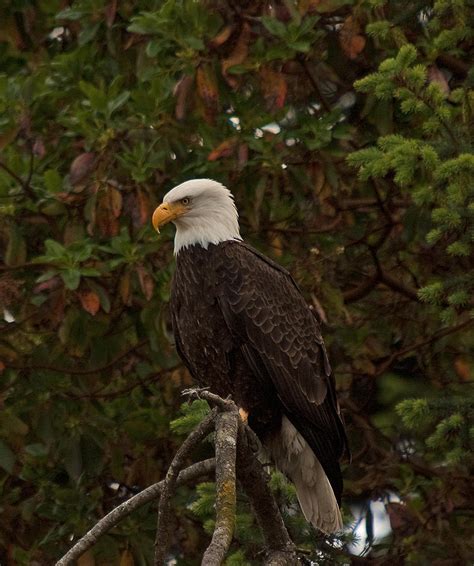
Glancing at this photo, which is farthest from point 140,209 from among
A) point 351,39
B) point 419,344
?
point 419,344

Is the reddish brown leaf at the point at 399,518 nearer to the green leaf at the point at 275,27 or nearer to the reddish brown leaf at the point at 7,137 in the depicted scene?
the green leaf at the point at 275,27

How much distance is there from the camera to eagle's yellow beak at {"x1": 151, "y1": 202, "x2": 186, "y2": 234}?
4891 mm

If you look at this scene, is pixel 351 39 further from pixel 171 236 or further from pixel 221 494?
pixel 221 494

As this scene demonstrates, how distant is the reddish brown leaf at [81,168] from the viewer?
520 cm

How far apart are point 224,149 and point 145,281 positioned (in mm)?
613

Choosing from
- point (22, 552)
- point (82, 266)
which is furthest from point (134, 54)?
point (22, 552)

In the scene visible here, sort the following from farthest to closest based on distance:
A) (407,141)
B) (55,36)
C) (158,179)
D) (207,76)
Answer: (55,36)
(158,179)
(207,76)
(407,141)

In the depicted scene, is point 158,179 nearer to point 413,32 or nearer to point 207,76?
point 207,76

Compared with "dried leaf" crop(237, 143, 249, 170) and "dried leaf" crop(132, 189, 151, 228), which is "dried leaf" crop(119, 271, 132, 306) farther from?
"dried leaf" crop(237, 143, 249, 170)

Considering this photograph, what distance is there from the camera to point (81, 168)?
5207mm

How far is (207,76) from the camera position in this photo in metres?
5.21

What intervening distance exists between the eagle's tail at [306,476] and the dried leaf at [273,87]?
4.12ft

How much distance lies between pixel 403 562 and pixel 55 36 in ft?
10.4

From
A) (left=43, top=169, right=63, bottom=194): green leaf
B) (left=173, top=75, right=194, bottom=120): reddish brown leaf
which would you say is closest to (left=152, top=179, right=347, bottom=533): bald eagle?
(left=173, top=75, right=194, bottom=120): reddish brown leaf
